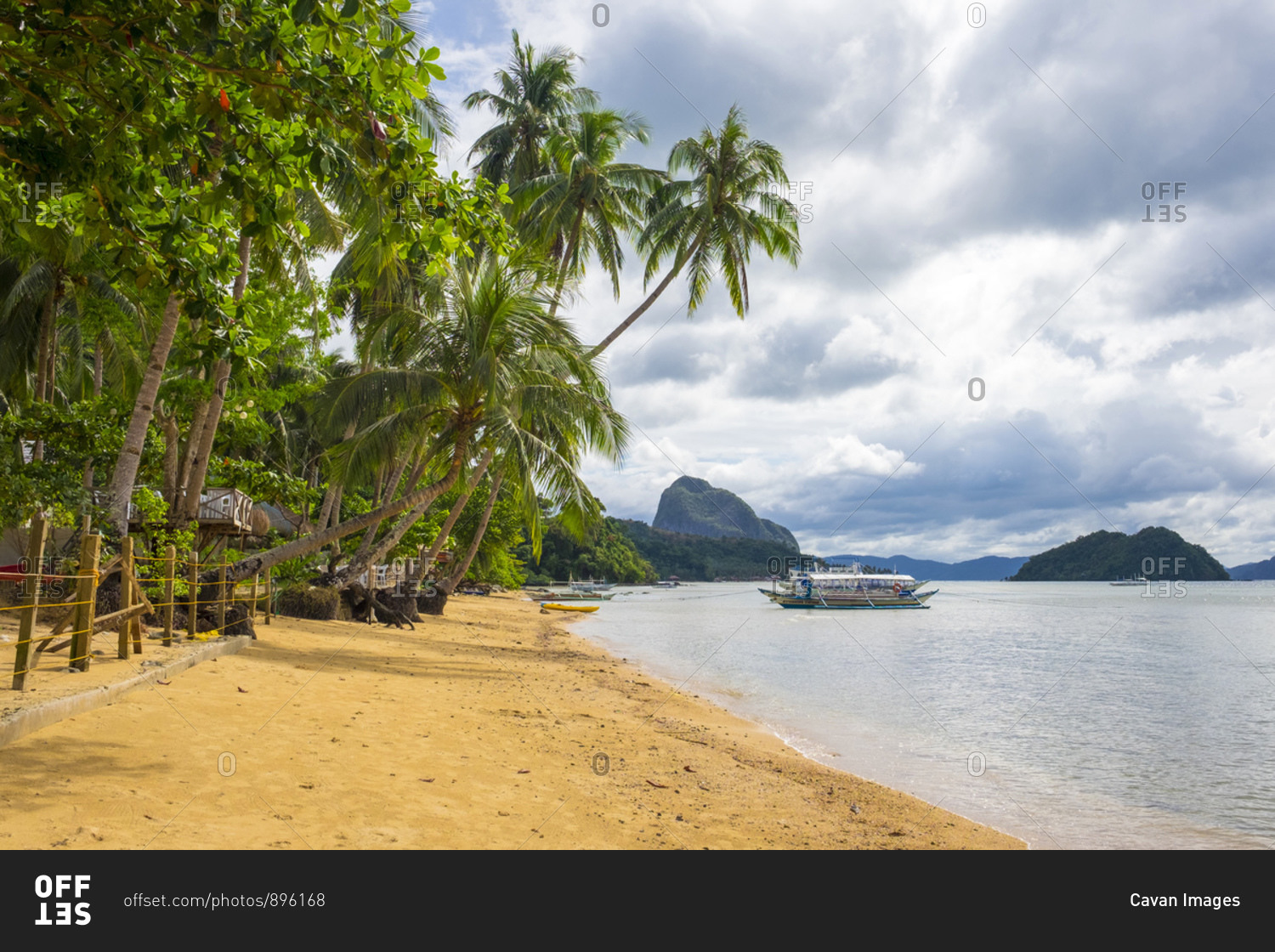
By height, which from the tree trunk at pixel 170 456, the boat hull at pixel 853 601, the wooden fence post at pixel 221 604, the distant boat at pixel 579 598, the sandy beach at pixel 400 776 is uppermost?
the tree trunk at pixel 170 456

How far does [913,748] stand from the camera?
1023cm

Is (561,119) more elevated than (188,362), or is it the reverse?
(561,119)

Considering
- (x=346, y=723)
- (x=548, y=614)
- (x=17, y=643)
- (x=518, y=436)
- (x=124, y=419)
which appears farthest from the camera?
(x=548, y=614)

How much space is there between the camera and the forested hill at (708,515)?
173500mm

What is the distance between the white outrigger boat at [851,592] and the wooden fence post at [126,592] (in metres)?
47.7

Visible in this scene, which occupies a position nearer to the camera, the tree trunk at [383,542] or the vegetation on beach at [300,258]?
the vegetation on beach at [300,258]

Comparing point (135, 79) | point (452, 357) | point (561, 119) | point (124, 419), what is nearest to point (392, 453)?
point (452, 357)

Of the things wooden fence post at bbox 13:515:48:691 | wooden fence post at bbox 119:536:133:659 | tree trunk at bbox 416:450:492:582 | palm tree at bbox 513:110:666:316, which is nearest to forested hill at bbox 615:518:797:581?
tree trunk at bbox 416:450:492:582

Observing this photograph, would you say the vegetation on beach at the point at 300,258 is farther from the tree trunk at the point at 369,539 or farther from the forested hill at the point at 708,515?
the forested hill at the point at 708,515

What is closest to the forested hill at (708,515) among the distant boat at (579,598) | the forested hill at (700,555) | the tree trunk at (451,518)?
the forested hill at (700,555)

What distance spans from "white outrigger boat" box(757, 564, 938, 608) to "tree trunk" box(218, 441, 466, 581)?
138 ft

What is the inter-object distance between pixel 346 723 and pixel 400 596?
13470 mm

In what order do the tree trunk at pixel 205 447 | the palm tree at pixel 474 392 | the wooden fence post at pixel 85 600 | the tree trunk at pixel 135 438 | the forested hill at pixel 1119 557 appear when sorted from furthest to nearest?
the forested hill at pixel 1119 557 < the palm tree at pixel 474 392 < the tree trunk at pixel 205 447 < the tree trunk at pixel 135 438 < the wooden fence post at pixel 85 600

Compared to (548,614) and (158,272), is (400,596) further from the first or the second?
(548,614)
